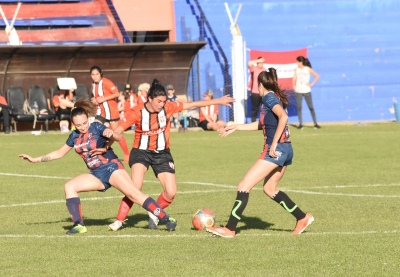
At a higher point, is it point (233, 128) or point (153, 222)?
point (233, 128)

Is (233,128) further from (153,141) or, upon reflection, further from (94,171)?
(94,171)

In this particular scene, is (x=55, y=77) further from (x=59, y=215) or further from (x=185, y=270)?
(x=185, y=270)

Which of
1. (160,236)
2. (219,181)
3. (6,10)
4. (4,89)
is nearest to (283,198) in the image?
(160,236)

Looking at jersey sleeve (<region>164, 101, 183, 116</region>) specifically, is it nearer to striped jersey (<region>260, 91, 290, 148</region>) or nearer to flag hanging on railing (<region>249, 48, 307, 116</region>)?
striped jersey (<region>260, 91, 290, 148</region>)

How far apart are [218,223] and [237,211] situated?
57.2 inches

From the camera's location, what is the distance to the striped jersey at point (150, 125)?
12148 mm

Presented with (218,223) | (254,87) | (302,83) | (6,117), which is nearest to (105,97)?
(218,223)

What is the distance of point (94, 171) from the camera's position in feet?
38.3

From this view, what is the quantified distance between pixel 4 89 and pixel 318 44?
11686 mm

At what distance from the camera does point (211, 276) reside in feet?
27.4

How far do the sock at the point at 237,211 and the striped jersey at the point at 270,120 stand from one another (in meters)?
0.60

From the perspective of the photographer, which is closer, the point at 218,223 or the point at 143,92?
the point at 218,223

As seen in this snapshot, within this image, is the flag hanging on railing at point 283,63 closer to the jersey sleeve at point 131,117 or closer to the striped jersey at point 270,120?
the jersey sleeve at point 131,117

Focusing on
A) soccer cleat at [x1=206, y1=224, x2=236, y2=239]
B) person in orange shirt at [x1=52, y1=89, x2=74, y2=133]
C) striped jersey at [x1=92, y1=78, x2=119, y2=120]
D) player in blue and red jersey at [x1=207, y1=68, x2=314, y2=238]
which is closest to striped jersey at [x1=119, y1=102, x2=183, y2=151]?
player in blue and red jersey at [x1=207, y1=68, x2=314, y2=238]
